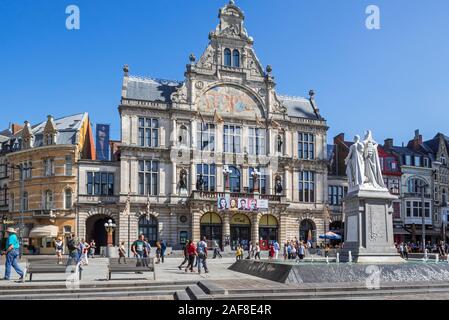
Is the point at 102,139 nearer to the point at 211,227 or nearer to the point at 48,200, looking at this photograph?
the point at 48,200

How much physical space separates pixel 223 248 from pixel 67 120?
74.1 feet

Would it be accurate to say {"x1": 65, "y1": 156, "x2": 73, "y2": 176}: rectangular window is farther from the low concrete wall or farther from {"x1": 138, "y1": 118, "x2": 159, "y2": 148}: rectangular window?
the low concrete wall

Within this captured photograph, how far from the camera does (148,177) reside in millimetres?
51281

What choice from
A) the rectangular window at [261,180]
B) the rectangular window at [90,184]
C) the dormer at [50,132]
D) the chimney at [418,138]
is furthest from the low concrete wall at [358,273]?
the chimney at [418,138]

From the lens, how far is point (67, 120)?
56438mm

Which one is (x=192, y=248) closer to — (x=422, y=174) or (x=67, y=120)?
(x=67, y=120)

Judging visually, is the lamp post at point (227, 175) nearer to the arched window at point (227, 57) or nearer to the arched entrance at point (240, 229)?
the arched entrance at point (240, 229)

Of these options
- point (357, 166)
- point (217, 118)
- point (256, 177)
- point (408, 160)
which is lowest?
point (357, 166)

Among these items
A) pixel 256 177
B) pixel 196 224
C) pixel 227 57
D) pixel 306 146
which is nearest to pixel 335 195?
pixel 306 146

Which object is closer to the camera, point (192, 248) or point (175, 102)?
point (192, 248)

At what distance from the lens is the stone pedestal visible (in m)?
20.4


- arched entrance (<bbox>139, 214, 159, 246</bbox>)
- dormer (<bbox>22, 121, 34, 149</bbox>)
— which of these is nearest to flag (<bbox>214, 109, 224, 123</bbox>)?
arched entrance (<bbox>139, 214, 159, 246</bbox>)

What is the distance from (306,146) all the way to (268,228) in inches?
405
